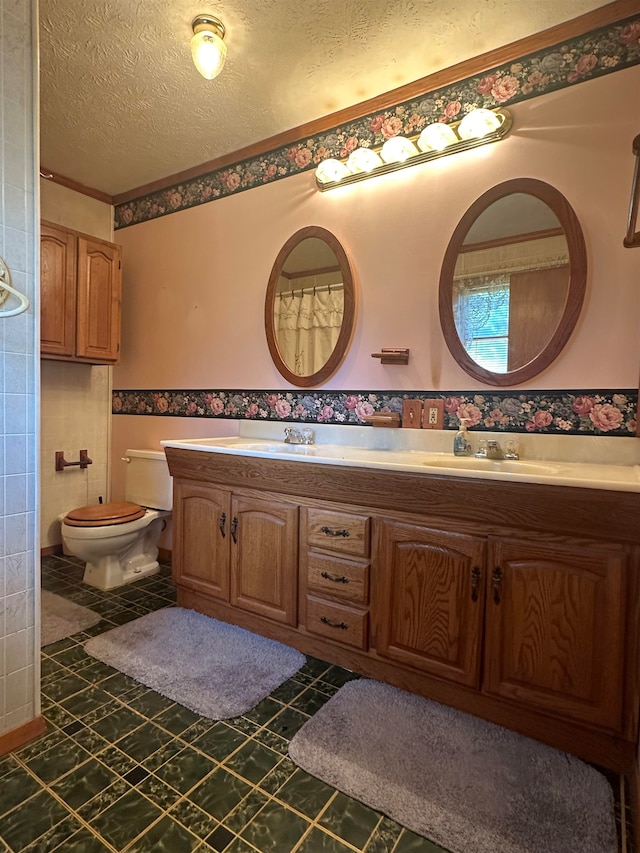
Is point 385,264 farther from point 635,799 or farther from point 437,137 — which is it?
point 635,799

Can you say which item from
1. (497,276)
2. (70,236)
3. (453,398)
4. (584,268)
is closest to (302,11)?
(497,276)

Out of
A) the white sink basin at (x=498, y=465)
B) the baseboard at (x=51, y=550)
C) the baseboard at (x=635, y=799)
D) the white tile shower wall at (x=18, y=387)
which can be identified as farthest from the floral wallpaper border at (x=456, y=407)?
the white tile shower wall at (x=18, y=387)

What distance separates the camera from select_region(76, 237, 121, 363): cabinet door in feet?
9.44

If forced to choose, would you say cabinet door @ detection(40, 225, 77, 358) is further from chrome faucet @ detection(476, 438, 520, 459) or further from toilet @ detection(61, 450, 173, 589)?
chrome faucet @ detection(476, 438, 520, 459)

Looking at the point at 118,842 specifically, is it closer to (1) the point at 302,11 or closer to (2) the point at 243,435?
(2) the point at 243,435

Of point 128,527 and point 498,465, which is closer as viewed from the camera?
point 498,465

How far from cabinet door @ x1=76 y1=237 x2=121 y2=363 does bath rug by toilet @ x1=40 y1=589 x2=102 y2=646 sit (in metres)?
1.47

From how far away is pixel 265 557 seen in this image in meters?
1.98

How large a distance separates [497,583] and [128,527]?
195 centimetres

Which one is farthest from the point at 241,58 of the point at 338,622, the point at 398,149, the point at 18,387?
the point at 338,622

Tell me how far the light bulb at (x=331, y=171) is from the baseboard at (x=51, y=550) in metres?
2.85

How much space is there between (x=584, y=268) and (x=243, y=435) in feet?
6.01

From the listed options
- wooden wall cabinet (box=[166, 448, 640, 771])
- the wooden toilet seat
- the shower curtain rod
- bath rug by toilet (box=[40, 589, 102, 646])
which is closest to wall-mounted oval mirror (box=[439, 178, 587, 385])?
wooden wall cabinet (box=[166, 448, 640, 771])

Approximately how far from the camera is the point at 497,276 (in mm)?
1909
